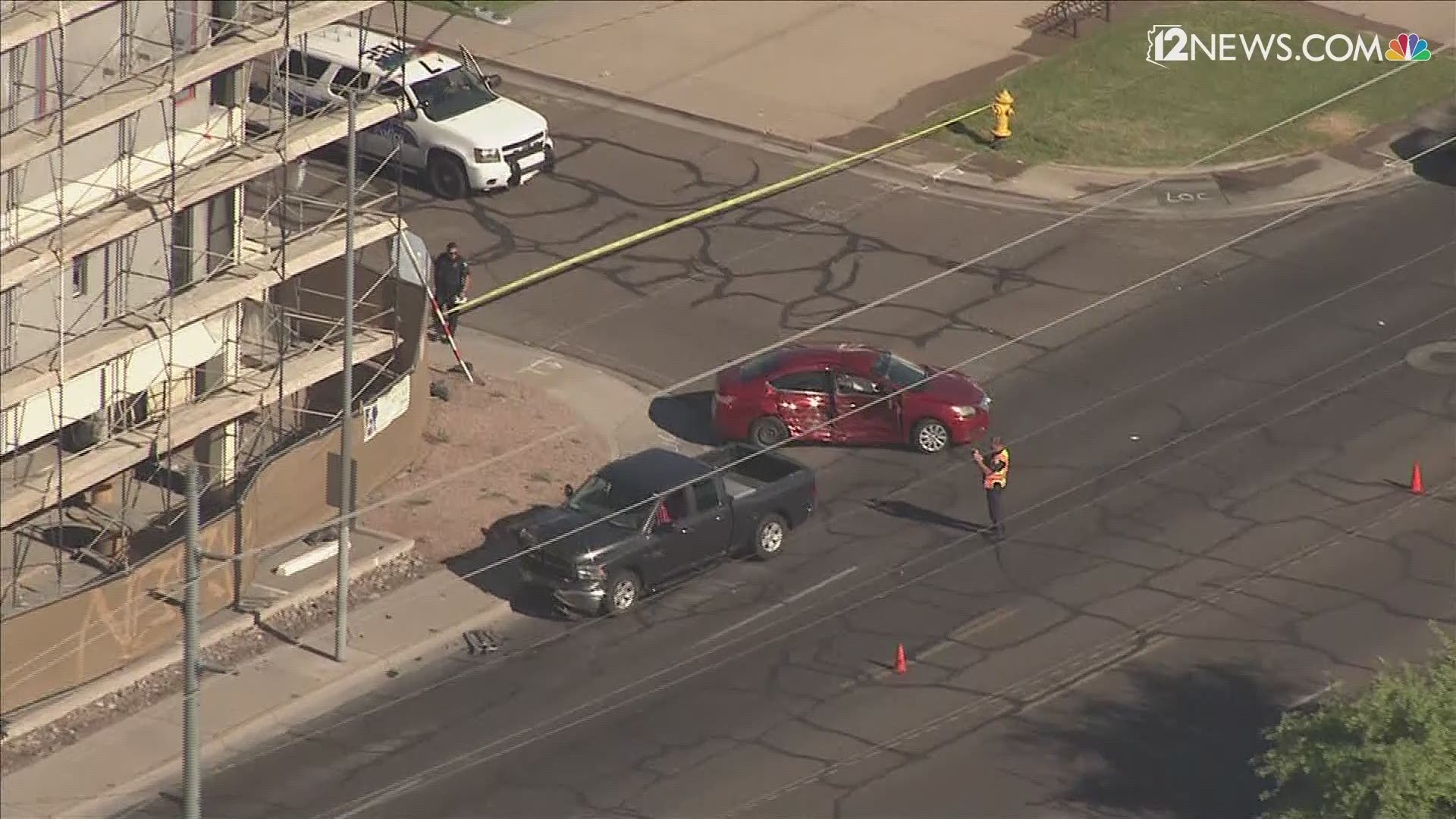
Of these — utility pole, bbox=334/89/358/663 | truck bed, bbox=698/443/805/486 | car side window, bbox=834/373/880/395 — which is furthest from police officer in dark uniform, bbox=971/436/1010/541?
utility pole, bbox=334/89/358/663

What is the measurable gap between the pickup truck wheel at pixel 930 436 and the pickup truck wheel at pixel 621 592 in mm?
→ 5567

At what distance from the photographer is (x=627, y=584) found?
38750mm

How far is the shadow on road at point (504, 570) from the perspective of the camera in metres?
39.2

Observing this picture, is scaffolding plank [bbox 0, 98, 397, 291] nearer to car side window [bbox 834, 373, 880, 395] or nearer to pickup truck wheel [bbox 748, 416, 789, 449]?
pickup truck wheel [bbox 748, 416, 789, 449]

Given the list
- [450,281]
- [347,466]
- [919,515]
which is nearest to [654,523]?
[347,466]

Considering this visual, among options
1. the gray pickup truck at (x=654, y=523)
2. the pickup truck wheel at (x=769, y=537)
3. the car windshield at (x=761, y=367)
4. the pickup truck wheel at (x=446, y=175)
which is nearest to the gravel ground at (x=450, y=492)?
the gray pickup truck at (x=654, y=523)

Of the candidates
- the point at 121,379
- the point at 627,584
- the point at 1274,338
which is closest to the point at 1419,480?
the point at 1274,338

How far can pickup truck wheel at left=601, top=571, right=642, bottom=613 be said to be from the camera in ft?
A: 126

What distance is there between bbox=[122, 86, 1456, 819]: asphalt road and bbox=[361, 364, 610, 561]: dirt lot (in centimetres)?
160

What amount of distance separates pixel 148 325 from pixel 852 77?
21.1 metres

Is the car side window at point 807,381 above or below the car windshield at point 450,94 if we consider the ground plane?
below

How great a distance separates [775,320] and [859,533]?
21.9 feet

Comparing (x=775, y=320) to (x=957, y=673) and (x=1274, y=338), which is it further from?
(x=957, y=673)

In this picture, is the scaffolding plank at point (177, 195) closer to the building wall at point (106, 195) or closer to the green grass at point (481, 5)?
the building wall at point (106, 195)
